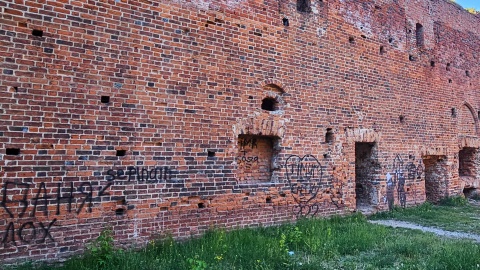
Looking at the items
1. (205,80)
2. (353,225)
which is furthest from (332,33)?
(353,225)

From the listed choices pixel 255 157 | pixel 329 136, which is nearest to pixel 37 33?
pixel 255 157

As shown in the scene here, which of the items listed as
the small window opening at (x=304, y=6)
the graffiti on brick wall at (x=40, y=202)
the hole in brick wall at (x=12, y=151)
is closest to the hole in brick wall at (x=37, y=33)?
the hole in brick wall at (x=12, y=151)

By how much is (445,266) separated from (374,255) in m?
1.00

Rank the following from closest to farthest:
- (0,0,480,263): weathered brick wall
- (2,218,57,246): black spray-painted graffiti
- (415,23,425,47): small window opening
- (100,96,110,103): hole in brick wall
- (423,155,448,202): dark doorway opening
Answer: (2,218,57,246): black spray-painted graffiti < (0,0,480,263): weathered brick wall < (100,96,110,103): hole in brick wall < (415,23,425,47): small window opening < (423,155,448,202): dark doorway opening

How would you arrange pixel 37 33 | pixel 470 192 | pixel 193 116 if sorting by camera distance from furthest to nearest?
pixel 470 192, pixel 193 116, pixel 37 33

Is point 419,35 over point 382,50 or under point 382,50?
over

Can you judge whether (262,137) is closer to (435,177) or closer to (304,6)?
(304,6)

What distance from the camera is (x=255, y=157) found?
7.43 m

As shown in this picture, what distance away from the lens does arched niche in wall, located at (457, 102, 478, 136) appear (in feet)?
41.5

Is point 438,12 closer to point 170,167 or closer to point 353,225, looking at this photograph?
point 353,225

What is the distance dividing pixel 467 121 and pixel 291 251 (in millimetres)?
10513

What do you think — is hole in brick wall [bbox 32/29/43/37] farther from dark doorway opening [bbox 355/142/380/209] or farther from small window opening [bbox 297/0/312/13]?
dark doorway opening [bbox 355/142/380/209]

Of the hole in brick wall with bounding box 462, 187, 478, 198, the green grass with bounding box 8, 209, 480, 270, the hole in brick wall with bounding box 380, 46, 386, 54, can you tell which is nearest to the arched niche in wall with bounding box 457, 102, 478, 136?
the hole in brick wall with bounding box 462, 187, 478, 198

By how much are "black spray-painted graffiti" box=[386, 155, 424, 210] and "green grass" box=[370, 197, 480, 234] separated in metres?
0.33
